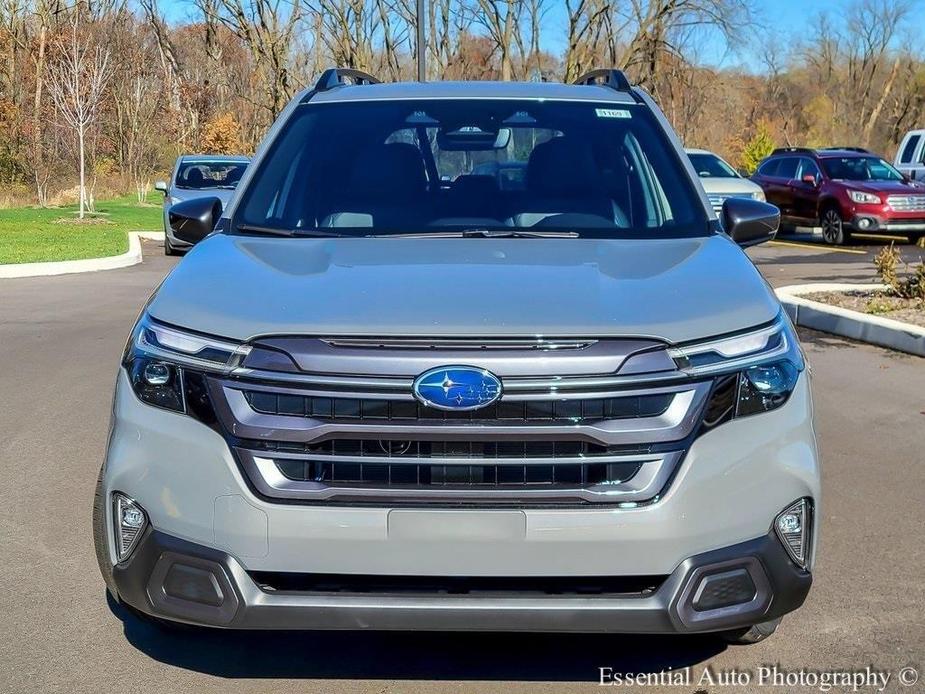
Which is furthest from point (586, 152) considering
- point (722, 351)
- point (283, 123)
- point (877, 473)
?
point (877, 473)

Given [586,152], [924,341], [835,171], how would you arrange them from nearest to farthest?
1. [586,152]
2. [924,341]
3. [835,171]

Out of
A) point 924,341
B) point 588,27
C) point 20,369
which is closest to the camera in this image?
point 20,369

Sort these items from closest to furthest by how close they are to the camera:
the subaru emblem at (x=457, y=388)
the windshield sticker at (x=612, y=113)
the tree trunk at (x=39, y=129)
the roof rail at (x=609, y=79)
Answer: the subaru emblem at (x=457, y=388)
the windshield sticker at (x=612, y=113)
the roof rail at (x=609, y=79)
the tree trunk at (x=39, y=129)

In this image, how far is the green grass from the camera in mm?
18000

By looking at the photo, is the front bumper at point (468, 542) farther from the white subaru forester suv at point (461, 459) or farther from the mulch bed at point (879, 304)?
the mulch bed at point (879, 304)

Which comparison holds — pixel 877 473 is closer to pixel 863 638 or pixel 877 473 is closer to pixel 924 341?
pixel 863 638

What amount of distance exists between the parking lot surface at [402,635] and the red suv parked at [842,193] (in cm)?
1456

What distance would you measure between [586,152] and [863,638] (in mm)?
2079

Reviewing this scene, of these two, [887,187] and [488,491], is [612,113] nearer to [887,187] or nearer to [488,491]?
[488,491]

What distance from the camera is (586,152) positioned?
4594mm

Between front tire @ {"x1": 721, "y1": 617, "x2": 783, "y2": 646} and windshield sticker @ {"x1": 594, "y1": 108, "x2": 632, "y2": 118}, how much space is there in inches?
84.7

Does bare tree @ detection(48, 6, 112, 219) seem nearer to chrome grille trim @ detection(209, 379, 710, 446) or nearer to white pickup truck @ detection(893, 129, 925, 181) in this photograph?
white pickup truck @ detection(893, 129, 925, 181)

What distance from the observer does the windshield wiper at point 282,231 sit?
13.3 feet

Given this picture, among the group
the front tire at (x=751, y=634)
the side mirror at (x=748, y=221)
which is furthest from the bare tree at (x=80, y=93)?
the front tire at (x=751, y=634)
